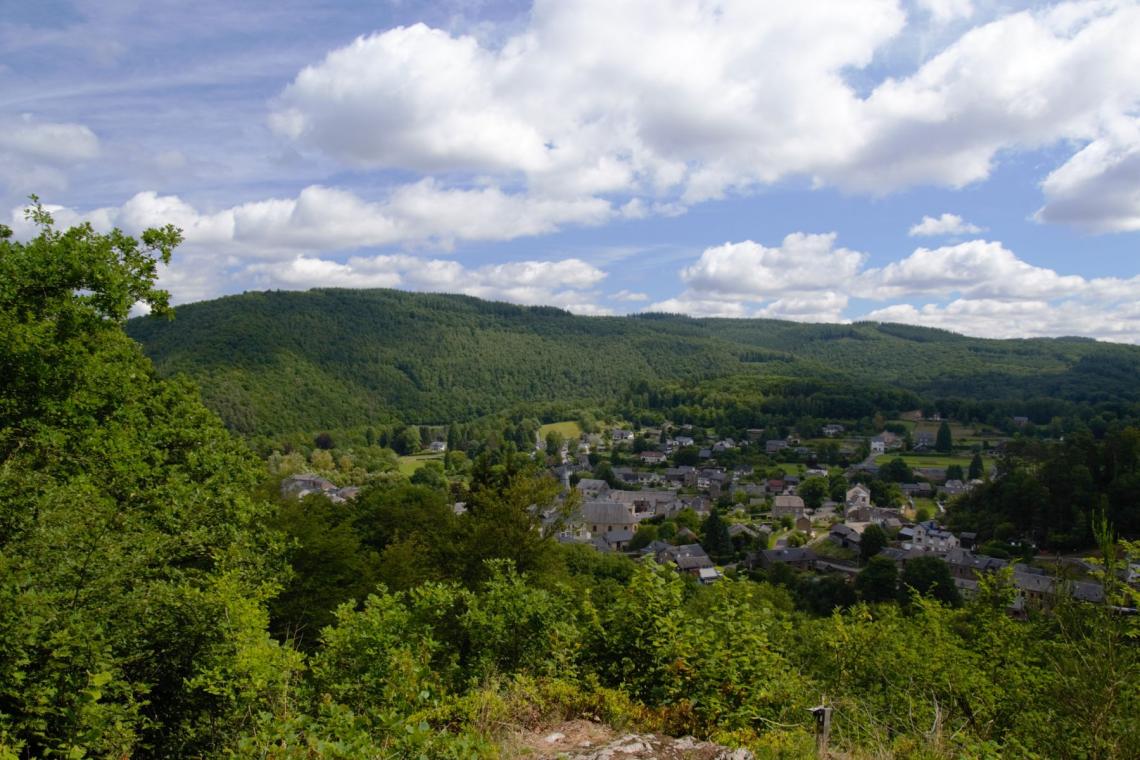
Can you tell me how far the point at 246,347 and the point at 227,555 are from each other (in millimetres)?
123059

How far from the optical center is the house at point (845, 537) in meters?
50.6

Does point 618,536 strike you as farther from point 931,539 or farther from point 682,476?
point 682,476

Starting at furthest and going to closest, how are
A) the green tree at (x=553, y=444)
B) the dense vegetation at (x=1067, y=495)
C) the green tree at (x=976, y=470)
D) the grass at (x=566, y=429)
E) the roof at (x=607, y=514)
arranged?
the grass at (x=566, y=429) < the green tree at (x=553, y=444) < the green tree at (x=976, y=470) < the roof at (x=607, y=514) < the dense vegetation at (x=1067, y=495)

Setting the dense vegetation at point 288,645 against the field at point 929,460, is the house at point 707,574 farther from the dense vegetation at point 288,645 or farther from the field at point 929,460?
the field at point 929,460

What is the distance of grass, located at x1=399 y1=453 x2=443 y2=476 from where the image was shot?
83938mm

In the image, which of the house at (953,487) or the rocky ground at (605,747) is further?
the house at (953,487)

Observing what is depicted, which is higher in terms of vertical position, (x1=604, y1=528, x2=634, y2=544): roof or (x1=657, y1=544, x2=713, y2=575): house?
(x1=657, y1=544, x2=713, y2=575): house

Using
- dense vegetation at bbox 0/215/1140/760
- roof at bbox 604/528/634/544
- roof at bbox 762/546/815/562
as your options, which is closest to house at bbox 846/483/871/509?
roof at bbox 762/546/815/562

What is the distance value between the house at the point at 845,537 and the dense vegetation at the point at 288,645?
42.8 meters

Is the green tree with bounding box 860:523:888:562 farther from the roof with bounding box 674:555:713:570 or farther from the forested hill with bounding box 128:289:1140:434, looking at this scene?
the forested hill with bounding box 128:289:1140:434

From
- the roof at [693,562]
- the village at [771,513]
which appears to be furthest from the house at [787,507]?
the roof at [693,562]

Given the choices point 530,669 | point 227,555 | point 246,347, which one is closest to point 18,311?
point 227,555

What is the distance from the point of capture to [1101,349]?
552 ft

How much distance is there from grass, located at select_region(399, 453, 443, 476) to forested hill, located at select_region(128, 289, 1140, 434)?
2092cm
